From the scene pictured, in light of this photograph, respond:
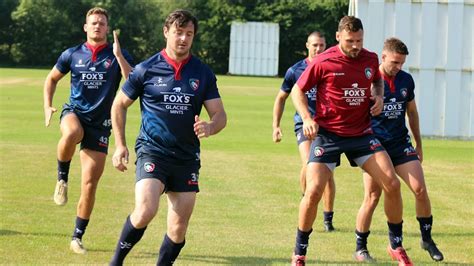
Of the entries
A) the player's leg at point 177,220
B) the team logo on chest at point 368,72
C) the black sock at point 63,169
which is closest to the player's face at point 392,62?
the team logo on chest at point 368,72

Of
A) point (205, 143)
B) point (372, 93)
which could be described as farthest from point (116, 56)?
point (205, 143)

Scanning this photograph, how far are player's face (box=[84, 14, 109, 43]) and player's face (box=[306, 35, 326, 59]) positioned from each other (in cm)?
272

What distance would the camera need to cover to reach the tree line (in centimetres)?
7344

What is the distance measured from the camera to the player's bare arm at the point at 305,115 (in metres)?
8.47

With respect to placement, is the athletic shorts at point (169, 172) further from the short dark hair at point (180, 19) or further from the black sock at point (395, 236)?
the black sock at point (395, 236)

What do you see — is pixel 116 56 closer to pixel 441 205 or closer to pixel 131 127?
pixel 441 205

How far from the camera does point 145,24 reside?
7481 centimetres

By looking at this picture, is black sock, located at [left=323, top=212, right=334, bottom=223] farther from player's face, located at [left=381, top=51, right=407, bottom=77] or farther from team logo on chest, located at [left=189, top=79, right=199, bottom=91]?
team logo on chest, located at [left=189, top=79, right=199, bottom=91]

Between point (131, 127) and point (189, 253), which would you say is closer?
point (189, 253)

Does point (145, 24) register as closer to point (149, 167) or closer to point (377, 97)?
point (377, 97)

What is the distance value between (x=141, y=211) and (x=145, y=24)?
68025 millimetres

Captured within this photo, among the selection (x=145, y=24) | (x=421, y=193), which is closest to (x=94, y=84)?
(x=421, y=193)

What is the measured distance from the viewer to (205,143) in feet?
75.4

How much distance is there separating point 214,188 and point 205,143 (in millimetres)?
7864
